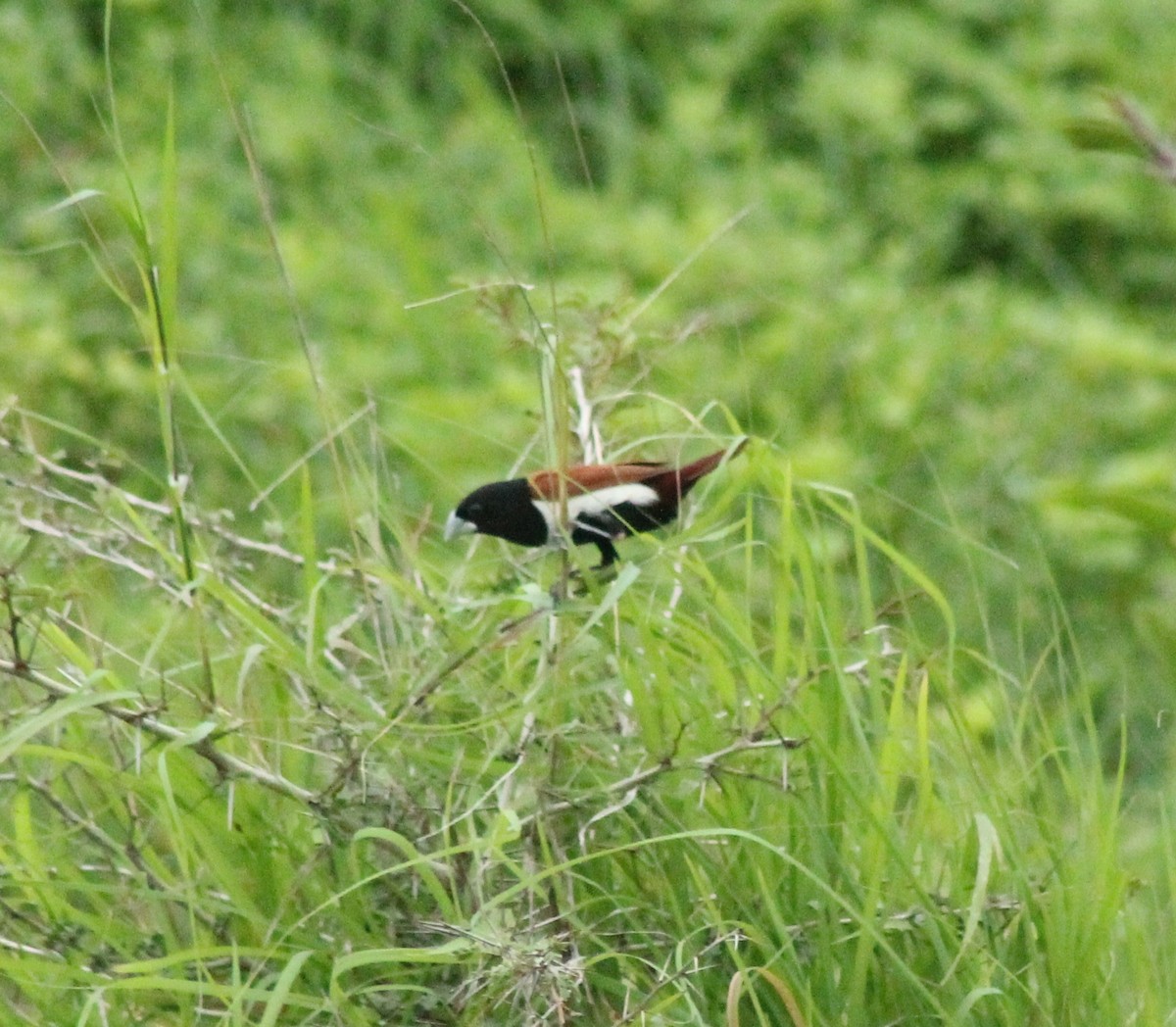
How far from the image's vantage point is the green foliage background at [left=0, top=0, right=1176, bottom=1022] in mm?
3865

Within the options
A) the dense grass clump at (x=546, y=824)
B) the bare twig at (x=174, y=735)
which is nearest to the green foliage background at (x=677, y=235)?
the dense grass clump at (x=546, y=824)

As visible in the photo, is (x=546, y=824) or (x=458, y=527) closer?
(x=546, y=824)

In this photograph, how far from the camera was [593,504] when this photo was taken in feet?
6.22

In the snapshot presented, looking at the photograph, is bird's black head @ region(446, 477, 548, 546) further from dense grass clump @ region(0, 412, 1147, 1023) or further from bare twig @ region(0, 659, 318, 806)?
bare twig @ region(0, 659, 318, 806)

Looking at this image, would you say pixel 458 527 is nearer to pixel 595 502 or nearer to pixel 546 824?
pixel 595 502

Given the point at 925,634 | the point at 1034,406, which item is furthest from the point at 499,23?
the point at 925,634

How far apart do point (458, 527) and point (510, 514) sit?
0.08 m

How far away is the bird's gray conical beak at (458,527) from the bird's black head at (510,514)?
0.02 metres

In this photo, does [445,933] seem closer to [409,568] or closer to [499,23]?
[409,568]

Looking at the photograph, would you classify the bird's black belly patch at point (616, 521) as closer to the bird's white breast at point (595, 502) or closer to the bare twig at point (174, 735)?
the bird's white breast at point (595, 502)

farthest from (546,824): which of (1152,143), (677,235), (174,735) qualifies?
(677,235)

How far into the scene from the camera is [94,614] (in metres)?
2.20

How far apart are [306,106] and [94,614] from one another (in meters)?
3.02

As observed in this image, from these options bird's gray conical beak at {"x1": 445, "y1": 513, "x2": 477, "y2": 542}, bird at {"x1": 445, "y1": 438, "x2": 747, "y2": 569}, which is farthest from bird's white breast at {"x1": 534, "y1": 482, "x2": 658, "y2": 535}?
bird's gray conical beak at {"x1": 445, "y1": 513, "x2": 477, "y2": 542}
